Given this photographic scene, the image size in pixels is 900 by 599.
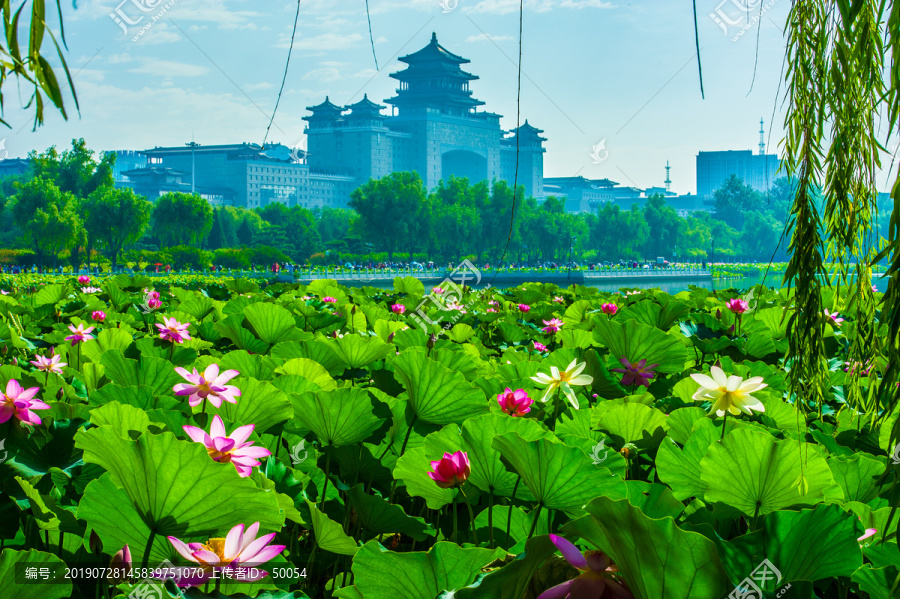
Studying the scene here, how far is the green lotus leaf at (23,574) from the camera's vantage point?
2.05 ft

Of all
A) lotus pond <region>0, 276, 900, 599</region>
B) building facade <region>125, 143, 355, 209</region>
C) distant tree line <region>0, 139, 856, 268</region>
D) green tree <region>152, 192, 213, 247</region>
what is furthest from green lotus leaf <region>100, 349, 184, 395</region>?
building facade <region>125, 143, 355, 209</region>

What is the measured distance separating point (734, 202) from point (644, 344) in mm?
84215

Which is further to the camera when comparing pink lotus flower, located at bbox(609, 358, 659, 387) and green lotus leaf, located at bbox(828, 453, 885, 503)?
pink lotus flower, located at bbox(609, 358, 659, 387)

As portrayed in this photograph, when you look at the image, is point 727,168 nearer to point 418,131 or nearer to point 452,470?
point 418,131

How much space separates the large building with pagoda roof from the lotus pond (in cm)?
7589

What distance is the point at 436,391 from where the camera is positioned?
112 cm

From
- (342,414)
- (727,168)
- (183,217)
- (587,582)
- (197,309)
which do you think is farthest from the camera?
(727,168)

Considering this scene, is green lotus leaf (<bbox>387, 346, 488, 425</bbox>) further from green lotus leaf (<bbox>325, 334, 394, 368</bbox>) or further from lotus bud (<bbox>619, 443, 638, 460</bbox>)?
green lotus leaf (<bbox>325, 334, 394, 368</bbox>)

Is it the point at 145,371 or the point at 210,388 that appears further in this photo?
the point at 145,371

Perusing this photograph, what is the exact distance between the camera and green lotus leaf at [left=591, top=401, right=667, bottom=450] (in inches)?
43.6

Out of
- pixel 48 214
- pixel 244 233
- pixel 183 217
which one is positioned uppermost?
pixel 183 217

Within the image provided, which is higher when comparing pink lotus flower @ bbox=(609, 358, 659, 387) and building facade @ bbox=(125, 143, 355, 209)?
building facade @ bbox=(125, 143, 355, 209)

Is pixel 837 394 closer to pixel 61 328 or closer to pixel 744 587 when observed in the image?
pixel 744 587

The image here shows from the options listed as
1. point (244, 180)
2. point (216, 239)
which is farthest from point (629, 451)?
point (244, 180)
